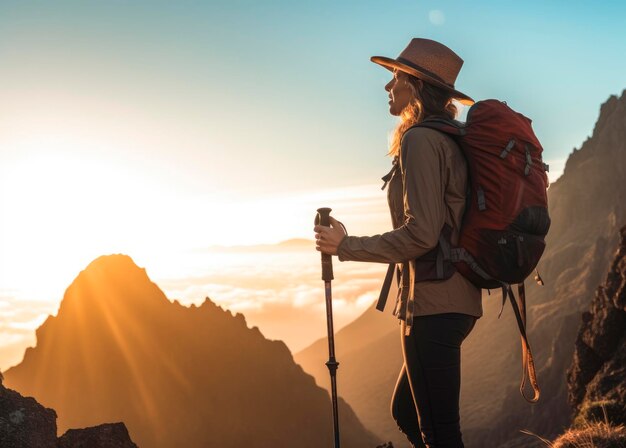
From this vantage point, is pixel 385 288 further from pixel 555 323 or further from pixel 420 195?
pixel 555 323

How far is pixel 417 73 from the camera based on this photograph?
3943mm

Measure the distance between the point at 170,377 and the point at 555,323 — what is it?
101170mm

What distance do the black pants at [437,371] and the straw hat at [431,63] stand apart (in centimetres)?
146

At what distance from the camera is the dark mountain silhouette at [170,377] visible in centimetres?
15600

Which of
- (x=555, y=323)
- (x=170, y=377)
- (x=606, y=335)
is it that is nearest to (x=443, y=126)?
(x=606, y=335)

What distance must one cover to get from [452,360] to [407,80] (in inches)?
70.7

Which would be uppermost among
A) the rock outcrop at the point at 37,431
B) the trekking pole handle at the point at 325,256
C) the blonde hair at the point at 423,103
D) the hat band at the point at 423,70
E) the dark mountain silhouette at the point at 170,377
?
the hat band at the point at 423,70

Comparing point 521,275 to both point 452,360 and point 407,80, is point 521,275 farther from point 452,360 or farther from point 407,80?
point 407,80

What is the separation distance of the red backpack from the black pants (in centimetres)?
35

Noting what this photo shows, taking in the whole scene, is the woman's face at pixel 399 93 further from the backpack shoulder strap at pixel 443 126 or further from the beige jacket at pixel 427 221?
the beige jacket at pixel 427 221

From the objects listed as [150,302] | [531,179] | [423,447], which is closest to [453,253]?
[531,179]

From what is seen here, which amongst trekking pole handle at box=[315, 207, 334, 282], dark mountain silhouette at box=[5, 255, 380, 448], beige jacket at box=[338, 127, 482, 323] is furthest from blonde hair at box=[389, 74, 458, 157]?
dark mountain silhouette at box=[5, 255, 380, 448]

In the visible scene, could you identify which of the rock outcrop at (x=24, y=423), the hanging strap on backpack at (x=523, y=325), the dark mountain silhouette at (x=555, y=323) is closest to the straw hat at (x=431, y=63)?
the hanging strap on backpack at (x=523, y=325)

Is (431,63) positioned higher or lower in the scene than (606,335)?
higher
